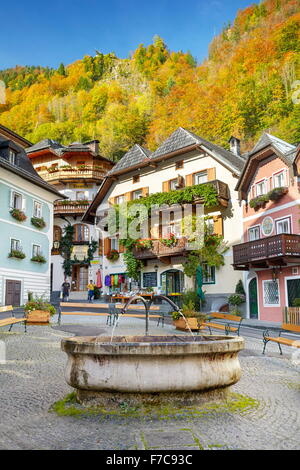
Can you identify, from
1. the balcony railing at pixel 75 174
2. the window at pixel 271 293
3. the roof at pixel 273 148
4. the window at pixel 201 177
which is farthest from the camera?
the balcony railing at pixel 75 174

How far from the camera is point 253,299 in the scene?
24.7 metres

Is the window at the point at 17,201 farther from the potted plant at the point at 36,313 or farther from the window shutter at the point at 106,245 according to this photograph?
the potted plant at the point at 36,313

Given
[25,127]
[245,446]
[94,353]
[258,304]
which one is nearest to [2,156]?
[258,304]

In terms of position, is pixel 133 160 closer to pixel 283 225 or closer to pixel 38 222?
pixel 38 222

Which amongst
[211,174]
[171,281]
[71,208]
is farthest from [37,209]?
[71,208]

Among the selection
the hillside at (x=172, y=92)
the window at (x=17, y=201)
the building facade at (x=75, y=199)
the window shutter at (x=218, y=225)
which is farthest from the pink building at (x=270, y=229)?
the building facade at (x=75, y=199)

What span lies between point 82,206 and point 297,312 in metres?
27.6

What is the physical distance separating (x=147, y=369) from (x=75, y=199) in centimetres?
4027

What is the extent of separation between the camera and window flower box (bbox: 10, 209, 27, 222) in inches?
1001

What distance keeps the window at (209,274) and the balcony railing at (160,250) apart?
1.88 m

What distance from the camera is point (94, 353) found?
5.30 metres

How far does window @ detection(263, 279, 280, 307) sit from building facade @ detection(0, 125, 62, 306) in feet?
45.9

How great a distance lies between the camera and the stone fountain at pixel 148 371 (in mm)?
5199

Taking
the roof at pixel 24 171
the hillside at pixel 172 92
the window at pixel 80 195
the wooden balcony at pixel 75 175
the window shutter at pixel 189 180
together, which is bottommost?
the roof at pixel 24 171
